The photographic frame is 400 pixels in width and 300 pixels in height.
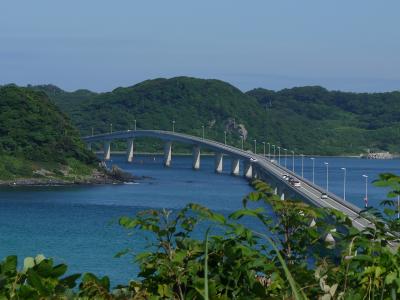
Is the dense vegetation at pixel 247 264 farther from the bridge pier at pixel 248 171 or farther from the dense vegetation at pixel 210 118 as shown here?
the dense vegetation at pixel 210 118

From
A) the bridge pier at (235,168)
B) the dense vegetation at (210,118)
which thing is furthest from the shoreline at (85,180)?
the dense vegetation at (210,118)

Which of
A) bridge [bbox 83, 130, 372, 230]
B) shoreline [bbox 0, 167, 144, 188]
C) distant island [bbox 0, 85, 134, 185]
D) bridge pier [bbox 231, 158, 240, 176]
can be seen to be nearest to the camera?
bridge [bbox 83, 130, 372, 230]

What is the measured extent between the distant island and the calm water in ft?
13.5

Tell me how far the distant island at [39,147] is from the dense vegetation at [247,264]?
262 ft

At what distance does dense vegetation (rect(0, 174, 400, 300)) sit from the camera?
4227 millimetres

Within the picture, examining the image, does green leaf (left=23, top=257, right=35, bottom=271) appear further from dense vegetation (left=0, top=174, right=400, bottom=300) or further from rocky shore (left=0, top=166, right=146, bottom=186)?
rocky shore (left=0, top=166, right=146, bottom=186)

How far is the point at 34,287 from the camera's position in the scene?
13.8ft

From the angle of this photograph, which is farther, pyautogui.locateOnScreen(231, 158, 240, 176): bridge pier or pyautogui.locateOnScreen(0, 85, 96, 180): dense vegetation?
pyautogui.locateOnScreen(231, 158, 240, 176): bridge pier

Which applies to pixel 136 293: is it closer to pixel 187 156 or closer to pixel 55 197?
pixel 55 197

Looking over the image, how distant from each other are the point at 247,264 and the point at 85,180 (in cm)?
8537

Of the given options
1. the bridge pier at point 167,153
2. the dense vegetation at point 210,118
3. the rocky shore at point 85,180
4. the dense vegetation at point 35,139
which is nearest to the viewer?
the rocky shore at point 85,180

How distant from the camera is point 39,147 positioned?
94750mm

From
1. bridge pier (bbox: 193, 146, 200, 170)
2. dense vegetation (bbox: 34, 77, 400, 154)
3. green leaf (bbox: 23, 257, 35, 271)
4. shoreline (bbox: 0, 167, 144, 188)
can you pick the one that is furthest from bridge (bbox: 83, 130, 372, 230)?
dense vegetation (bbox: 34, 77, 400, 154)

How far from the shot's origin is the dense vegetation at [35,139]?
8931 cm
